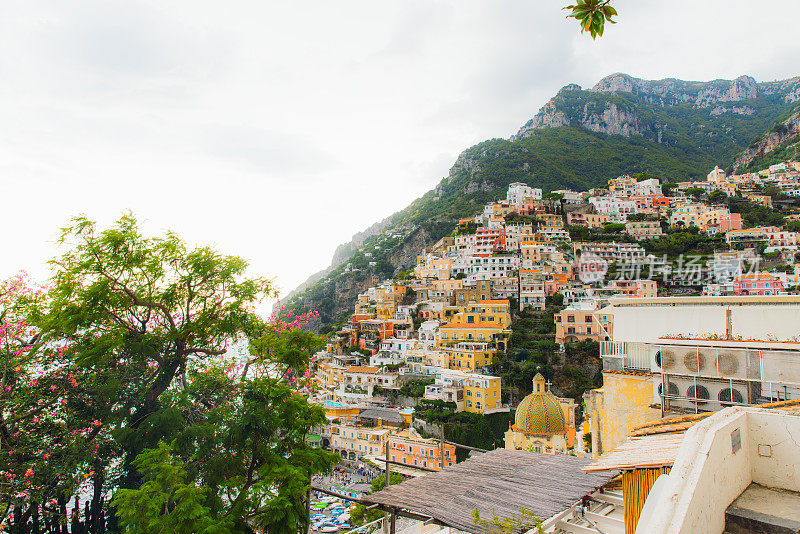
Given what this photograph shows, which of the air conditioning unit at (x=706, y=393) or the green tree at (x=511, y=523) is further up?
the air conditioning unit at (x=706, y=393)

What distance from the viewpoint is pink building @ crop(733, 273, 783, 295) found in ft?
135

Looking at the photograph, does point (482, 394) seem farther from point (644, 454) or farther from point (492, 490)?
point (644, 454)

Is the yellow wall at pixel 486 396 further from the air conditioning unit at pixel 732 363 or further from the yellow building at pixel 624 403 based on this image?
the air conditioning unit at pixel 732 363

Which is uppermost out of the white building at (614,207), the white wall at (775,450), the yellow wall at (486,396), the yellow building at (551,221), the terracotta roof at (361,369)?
the white building at (614,207)

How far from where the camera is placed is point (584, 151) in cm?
10744

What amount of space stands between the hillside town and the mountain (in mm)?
14112

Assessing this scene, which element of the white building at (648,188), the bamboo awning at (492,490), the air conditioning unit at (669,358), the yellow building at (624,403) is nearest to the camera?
the bamboo awning at (492,490)

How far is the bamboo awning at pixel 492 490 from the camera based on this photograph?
201 inches

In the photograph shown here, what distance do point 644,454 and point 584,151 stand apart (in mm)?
115102

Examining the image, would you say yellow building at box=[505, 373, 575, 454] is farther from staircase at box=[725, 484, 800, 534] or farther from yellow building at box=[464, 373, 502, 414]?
staircase at box=[725, 484, 800, 534]

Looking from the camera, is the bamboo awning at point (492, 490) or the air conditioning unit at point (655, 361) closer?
the bamboo awning at point (492, 490)

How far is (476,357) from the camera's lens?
40.5 meters

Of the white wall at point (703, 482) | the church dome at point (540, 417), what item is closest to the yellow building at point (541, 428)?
the church dome at point (540, 417)

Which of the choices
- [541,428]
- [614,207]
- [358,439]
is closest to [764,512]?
[541,428]
